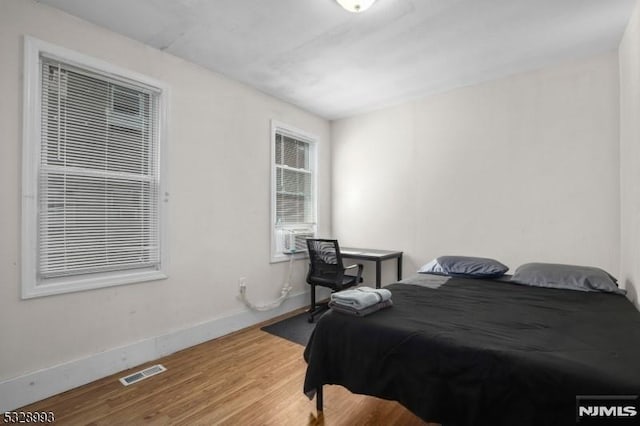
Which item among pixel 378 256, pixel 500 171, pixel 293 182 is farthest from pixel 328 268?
pixel 500 171

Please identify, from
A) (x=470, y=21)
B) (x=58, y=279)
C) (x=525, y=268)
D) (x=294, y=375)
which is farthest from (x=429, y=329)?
(x=58, y=279)

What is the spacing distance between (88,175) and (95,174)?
5cm

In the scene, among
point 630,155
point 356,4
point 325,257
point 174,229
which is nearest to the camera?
point 356,4

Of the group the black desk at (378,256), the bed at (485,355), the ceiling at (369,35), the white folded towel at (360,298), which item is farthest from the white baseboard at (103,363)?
the ceiling at (369,35)

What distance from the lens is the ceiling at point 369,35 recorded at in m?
2.16

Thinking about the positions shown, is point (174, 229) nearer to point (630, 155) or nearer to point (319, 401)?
point (319, 401)

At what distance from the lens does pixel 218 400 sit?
2.05 m

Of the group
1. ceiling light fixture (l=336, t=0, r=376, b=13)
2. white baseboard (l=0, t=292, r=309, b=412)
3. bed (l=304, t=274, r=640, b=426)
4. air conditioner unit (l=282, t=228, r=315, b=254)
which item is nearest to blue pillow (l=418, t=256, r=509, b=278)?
bed (l=304, t=274, r=640, b=426)

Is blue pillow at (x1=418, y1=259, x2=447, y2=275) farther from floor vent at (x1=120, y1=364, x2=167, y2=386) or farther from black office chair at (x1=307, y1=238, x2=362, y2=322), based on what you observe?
floor vent at (x1=120, y1=364, x2=167, y2=386)

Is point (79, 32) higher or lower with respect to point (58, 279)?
higher

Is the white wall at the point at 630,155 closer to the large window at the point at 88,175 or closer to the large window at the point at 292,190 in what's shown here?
the large window at the point at 292,190

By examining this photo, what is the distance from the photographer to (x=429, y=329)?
1.59m

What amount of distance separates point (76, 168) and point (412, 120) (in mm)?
3554

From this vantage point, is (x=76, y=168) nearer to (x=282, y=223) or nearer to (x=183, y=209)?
(x=183, y=209)
